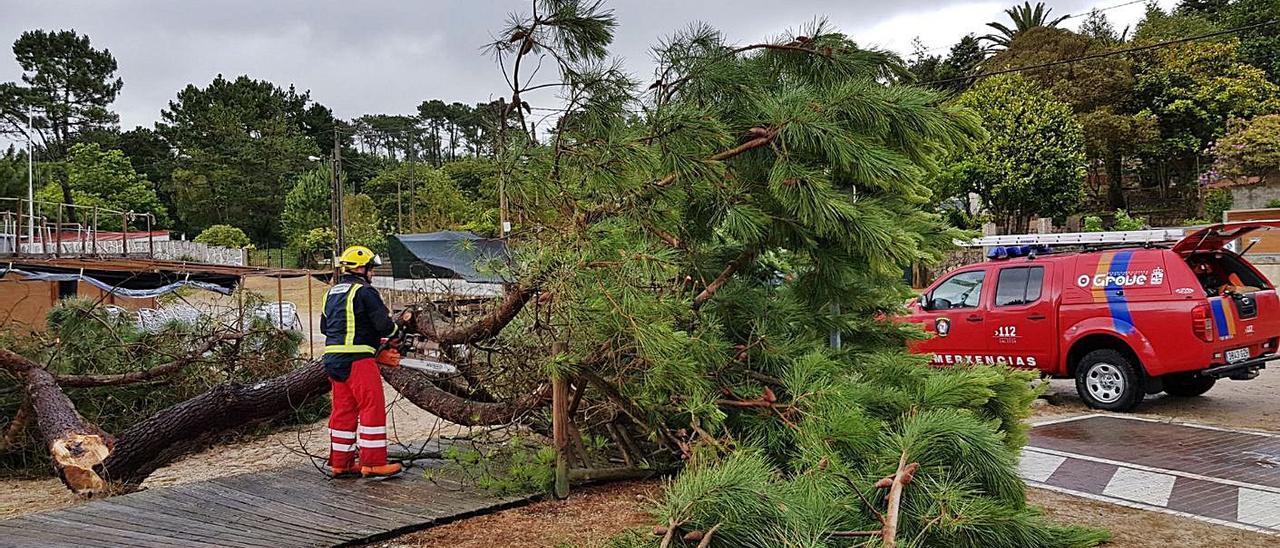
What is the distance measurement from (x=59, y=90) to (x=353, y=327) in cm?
6513

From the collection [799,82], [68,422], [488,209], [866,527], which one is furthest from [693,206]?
[68,422]

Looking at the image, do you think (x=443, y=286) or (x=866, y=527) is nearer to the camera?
(x=866, y=527)

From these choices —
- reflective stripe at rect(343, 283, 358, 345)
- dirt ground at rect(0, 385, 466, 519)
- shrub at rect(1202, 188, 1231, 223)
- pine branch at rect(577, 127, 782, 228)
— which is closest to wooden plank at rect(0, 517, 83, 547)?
reflective stripe at rect(343, 283, 358, 345)

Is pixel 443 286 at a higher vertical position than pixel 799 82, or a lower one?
lower

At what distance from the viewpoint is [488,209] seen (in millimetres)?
6148

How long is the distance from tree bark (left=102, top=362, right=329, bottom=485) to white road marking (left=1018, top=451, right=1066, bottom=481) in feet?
16.9

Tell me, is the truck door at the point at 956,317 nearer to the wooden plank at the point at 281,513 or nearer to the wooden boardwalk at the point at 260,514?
the wooden boardwalk at the point at 260,514

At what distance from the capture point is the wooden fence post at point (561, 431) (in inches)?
212

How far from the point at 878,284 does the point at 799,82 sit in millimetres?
1307

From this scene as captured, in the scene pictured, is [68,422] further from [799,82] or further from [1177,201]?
[1177,201]

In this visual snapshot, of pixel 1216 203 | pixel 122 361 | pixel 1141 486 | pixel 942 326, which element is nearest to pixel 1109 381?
pixel 942 326

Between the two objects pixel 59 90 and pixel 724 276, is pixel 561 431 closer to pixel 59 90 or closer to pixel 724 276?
pixel 724 276

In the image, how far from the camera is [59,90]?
6088 cm

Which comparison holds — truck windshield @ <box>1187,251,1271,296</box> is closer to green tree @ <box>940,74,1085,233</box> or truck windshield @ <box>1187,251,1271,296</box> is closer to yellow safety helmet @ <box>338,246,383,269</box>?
yellow safety helmet @ <box>338,246,383,269</box>
